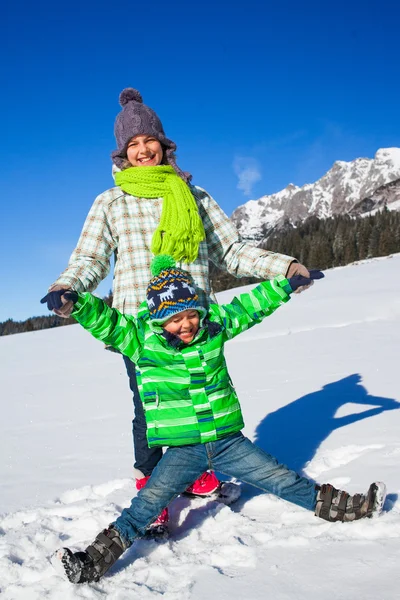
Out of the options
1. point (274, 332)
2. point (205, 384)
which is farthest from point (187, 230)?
point (274, 332)

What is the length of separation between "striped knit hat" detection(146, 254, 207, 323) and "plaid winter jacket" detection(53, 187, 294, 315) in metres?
0.22

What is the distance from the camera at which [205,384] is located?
2234mm

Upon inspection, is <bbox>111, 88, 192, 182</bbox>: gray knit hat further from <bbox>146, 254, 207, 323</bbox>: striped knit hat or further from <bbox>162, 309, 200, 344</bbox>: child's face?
<bbox>162, 309, 200, 344</bbox>: child's face

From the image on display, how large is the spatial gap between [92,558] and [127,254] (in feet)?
4.82

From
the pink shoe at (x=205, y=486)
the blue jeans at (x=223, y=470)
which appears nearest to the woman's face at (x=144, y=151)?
the blue jeans at (x=223, y=470)

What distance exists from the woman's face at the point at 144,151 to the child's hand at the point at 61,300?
1.01 m

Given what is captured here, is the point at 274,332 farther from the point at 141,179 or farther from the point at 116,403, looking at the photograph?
the point at 141,179

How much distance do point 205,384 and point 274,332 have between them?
886 cm

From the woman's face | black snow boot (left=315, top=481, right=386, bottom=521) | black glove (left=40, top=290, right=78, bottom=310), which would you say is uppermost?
the woman's face

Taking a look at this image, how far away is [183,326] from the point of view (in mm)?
2248

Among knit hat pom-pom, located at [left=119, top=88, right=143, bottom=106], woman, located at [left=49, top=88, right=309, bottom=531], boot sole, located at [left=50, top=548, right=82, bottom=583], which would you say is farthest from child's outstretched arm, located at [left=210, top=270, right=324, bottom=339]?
knit hat pom-pom, located at [left=119, top=88, right=143, bottom=106]

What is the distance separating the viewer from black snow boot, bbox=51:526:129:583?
184cm

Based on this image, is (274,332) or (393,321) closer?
(393,321)

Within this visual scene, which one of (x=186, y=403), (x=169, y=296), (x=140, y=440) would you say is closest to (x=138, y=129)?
(x=169, y=296)
